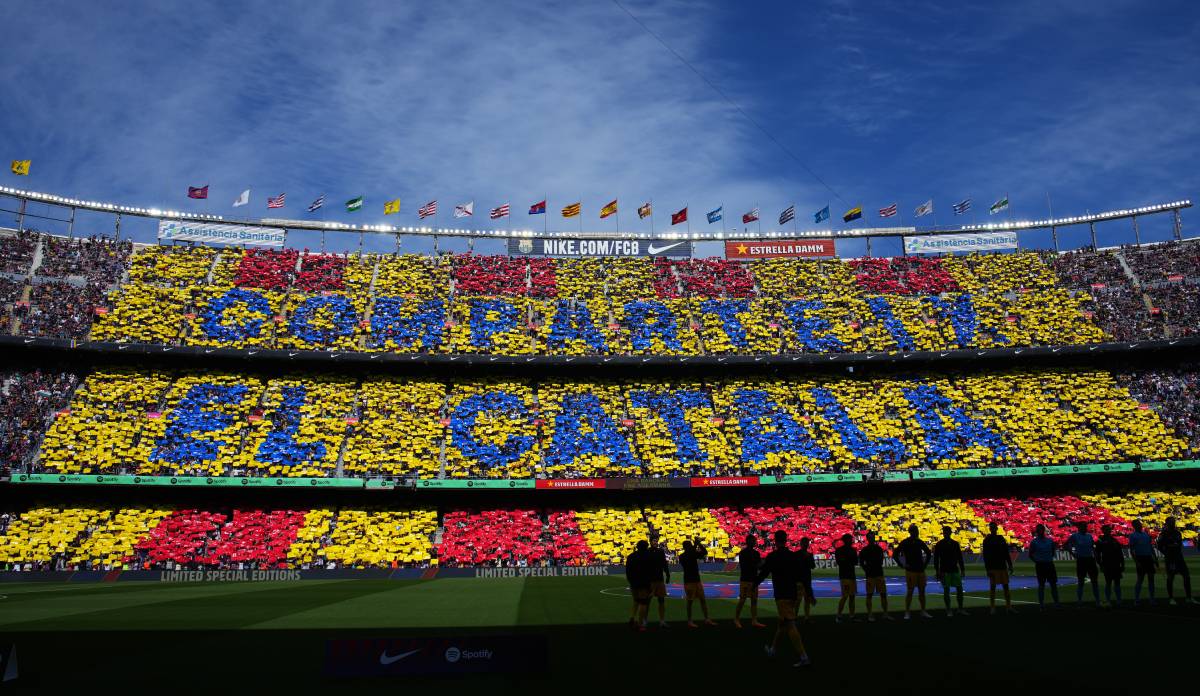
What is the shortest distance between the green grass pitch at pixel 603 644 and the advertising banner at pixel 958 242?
45.1 meters

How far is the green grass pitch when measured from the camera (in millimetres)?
10086

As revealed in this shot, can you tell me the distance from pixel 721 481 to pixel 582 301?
64.4 feet

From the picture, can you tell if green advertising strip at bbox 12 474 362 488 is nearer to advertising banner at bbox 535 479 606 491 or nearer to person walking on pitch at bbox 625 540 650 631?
advertising banner at bbox 535 479 606 491

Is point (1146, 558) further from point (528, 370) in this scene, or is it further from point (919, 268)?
point (919, 268)

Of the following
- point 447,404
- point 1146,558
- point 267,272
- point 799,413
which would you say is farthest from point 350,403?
point 1146,558

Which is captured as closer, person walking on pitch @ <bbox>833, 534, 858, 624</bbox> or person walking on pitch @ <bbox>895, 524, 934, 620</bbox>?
person walking on pitch @ <bbox>895, 524, 934, 620</bbox>

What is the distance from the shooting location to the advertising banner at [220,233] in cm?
5522

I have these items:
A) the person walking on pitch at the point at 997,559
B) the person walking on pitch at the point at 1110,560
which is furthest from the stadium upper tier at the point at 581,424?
the person walking on pitch at the point at 997,559

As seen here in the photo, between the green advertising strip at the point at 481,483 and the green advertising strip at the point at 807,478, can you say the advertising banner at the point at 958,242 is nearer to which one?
the green advertising strip at the point at 807,478

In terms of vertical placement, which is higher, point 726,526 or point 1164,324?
point 1164,324

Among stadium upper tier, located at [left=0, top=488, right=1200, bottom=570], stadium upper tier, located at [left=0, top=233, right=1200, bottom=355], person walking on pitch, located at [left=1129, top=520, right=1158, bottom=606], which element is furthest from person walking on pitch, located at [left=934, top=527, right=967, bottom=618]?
stadium upper tier, located at [left=0, top=233, right=1200, bottom=355]

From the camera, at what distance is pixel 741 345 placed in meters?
50.5

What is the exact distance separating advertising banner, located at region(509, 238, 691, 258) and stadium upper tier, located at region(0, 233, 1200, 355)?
37.0 inches

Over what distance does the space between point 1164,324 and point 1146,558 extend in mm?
41188
